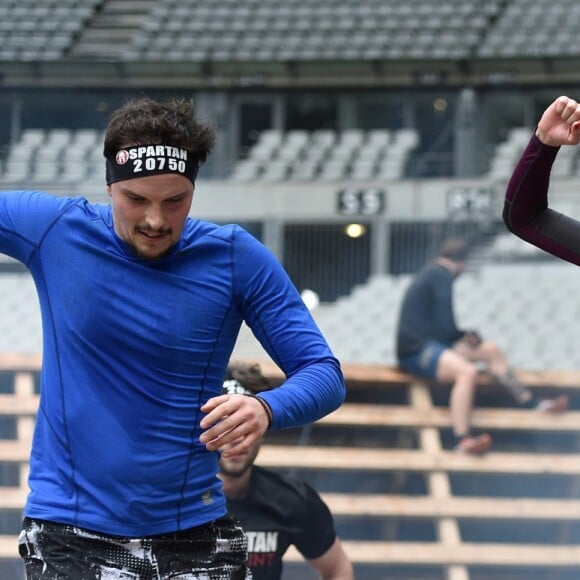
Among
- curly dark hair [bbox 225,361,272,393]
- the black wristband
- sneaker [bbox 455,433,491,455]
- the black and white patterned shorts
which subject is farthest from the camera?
sneaker [bbox 455,433,491,455]

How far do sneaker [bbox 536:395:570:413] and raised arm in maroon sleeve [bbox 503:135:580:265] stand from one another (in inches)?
155

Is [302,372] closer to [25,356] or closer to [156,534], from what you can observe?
[156,534]

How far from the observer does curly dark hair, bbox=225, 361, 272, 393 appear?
3309mm

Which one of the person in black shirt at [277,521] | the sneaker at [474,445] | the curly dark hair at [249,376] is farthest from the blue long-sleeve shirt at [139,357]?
the sneaker at [474,445]

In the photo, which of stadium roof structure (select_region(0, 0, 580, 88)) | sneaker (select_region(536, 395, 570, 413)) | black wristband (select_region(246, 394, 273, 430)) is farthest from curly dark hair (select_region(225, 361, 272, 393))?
stadium roof structure (select_region(0, 0, 580, 88))

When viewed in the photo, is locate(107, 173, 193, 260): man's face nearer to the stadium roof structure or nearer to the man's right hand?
the man's right hand

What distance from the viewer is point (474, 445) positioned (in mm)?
6012

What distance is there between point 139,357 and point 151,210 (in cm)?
24

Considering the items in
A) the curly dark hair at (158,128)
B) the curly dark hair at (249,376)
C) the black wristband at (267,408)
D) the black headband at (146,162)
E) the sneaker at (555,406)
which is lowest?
the sneaker at (555,406)

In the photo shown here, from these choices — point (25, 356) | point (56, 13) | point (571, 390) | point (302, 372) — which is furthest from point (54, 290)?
point (56, 13)

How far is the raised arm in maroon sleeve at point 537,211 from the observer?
2.31 m

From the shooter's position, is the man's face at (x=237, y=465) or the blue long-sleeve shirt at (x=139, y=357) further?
the man's face at (x=237, y=465)

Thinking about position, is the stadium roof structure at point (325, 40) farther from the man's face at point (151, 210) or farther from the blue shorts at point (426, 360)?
the man's face at point (151, 210)

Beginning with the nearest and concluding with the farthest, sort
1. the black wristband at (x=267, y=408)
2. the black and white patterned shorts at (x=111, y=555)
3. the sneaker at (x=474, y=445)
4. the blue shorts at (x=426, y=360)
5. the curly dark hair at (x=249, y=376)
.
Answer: the black wristband at (x=267, y=408) < the black and white patterned shorts at (x=111, y=555) < the curly dark hair at (x=249, y=376) < the sneaker at (x=474, y=445) < the blue shorts at (x=426, y=360)
